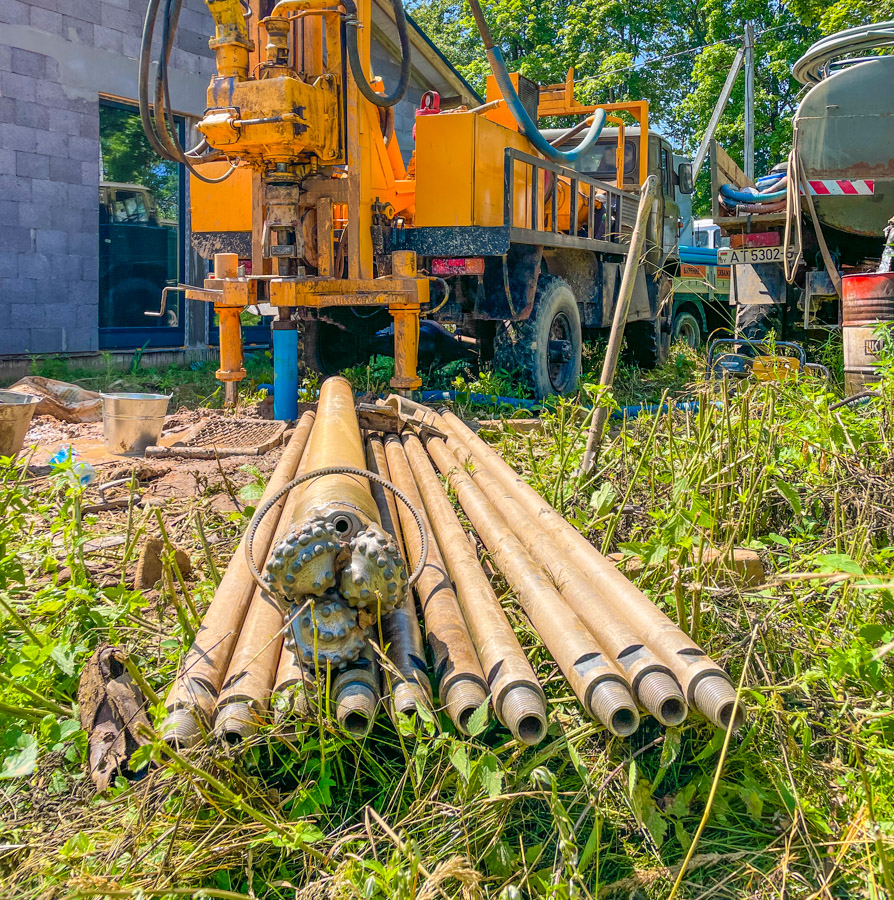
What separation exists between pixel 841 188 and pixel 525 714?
6205 millimetres

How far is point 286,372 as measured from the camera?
6375mm

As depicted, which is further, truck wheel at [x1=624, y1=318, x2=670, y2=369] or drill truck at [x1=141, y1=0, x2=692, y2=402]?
truck wheel at [x1=624, y1=318, x2=670, y2=369]

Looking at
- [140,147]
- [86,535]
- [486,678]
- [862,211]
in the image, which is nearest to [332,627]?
[486,678]

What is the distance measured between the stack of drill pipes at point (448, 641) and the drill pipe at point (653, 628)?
435mm

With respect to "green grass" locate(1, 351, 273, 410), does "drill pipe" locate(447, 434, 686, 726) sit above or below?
below

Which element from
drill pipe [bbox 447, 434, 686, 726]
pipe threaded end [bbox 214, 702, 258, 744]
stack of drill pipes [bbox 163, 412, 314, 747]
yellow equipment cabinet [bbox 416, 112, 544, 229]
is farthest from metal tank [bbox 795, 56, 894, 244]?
pipe threaded end [bbox 214, 702, 258, 744]

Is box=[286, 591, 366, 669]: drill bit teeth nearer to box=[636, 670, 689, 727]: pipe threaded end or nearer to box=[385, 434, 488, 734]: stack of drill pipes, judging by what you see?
box=[385, 434, 488, 734]: stack of drill pipes

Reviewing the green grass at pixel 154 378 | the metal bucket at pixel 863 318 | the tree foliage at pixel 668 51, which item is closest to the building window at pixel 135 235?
the green grass at pixel 154 378

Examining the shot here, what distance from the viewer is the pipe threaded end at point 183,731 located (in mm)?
2049

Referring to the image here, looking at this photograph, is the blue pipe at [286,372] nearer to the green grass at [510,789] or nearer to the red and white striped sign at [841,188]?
the green grass at [510,789]

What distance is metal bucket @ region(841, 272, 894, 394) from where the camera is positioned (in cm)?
486

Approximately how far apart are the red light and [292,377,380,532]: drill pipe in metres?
2.08

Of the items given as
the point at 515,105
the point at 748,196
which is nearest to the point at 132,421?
the point at 515,105

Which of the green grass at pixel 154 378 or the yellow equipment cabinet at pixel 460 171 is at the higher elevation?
the yellow equipment cabinet at pixel 460 171
